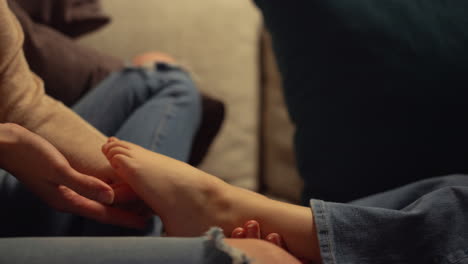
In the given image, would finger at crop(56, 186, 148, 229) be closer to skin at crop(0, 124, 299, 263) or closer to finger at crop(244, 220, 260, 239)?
skin at crop(0, 124, 299, 263)

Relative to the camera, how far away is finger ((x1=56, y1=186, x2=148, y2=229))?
530 mm

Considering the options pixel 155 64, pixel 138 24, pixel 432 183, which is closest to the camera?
pixel 432 183

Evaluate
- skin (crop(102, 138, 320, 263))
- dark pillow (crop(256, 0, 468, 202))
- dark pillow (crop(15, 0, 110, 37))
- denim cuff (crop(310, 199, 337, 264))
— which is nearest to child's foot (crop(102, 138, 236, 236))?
skin (crop(102, 138, 320, 263))

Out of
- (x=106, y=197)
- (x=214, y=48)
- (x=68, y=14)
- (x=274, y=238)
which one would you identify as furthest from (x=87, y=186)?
(x=214, y=48)

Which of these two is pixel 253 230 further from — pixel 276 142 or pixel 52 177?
pixel 276 142

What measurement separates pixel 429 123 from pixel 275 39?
0.95 ft

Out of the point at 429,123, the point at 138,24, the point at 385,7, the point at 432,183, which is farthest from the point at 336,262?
the point at 138,24

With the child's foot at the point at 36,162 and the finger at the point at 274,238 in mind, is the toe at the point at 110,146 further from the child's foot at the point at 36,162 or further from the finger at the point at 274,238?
the finger at the point at 274,238

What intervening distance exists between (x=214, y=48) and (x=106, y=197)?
2.06 feet

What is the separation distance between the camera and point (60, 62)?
814mm

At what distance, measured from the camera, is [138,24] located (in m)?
1.07

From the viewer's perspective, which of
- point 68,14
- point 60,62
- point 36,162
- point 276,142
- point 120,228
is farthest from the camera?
point 276,142

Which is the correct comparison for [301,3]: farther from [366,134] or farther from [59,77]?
[59,77]

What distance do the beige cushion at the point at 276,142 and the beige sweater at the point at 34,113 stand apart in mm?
556
